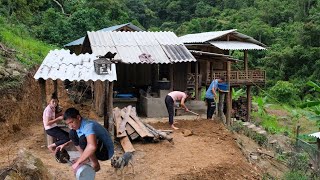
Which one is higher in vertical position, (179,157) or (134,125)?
(134,125)

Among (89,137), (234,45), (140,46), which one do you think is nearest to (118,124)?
(89,137)

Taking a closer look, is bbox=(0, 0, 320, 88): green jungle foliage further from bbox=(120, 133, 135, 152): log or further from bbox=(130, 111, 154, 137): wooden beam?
bbox=(120, 133, 135, 152): log

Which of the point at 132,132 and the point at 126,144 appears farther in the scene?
the point at 132,132

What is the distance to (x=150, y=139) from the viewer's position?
966 cm

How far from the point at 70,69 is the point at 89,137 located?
16.3ft

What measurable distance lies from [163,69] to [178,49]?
159 cm

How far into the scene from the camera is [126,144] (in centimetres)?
898

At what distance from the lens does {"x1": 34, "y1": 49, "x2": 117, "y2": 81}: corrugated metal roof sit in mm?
8789

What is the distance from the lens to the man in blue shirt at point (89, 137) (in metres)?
4.64

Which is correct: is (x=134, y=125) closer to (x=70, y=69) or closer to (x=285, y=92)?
(x=70, y=69)

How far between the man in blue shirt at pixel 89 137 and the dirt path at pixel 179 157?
2366 mm

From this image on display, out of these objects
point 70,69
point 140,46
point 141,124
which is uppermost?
point 140,46

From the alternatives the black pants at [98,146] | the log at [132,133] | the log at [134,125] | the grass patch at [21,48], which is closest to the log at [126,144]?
the log at [132,133]

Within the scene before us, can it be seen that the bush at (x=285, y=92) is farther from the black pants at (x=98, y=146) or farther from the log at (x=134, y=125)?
the black pants at (x=98, y=146)
